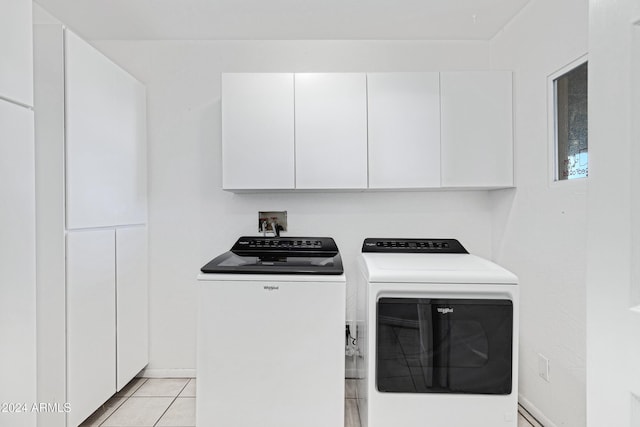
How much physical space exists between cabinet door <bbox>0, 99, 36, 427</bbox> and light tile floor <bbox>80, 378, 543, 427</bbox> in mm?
715

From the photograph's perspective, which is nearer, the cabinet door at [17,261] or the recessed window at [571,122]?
the cabinet door at [17,261]

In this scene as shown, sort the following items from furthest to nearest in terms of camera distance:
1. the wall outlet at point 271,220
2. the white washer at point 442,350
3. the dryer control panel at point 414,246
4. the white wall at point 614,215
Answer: the wall outlet at point 271,220, the dryer control panel at point 414,246, the white washer at point 442,350, the white wall at point 614,215

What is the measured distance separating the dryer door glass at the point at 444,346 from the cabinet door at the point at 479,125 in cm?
93

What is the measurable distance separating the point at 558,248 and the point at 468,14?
145 cm

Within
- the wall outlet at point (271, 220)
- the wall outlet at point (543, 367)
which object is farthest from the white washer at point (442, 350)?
the wall outlet at point (271, 220)

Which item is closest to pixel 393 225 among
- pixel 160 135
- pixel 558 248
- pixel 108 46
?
pixel 558 248

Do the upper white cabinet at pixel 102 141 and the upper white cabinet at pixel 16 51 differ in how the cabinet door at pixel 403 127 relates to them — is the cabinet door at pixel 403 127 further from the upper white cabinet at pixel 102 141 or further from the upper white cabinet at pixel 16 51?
the upper white cabinet at pixel 16 51

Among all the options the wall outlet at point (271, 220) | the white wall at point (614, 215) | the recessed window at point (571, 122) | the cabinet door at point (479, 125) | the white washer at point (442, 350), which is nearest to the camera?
the white wall at point (614, 215)

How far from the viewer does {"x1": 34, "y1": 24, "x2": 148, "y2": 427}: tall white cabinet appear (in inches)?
68.0

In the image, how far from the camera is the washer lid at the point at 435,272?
1666 mm

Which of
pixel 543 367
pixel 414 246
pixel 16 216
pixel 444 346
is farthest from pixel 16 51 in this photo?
pixel 543 367

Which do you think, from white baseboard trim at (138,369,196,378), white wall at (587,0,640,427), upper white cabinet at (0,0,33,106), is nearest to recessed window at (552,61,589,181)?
white wall at (587,0,640,427)

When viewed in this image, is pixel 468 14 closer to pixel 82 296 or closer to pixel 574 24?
pixel 574 24

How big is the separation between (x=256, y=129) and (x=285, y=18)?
2.30ft
